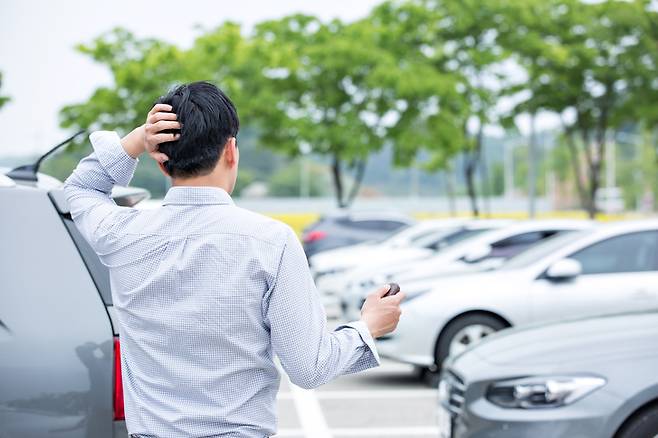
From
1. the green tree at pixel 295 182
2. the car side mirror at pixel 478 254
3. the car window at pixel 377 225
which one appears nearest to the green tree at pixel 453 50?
the car window at pixel 377 225

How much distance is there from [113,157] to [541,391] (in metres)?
2.72

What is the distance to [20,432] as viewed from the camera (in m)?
3.09

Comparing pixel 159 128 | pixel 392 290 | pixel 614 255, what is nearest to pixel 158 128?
pixel 159 128

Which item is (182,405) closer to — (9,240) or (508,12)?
(9,240)

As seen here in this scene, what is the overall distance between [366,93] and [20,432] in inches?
1205

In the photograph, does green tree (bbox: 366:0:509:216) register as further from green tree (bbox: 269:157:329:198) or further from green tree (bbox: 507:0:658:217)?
green tree (bbox: 269:157:329:198)

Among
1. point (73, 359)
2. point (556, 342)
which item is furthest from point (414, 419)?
point (73, 359)

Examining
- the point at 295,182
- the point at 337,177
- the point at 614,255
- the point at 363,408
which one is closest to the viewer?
the point at 363,408

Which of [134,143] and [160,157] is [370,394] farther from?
[160,157]

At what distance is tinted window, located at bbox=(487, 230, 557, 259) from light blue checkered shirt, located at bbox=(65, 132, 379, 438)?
10419 millimetres

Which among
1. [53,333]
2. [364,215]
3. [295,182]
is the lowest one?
[295,182]

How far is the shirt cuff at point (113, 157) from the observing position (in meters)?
2.72

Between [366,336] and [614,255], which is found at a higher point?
[366,336]

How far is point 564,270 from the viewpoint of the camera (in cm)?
966
